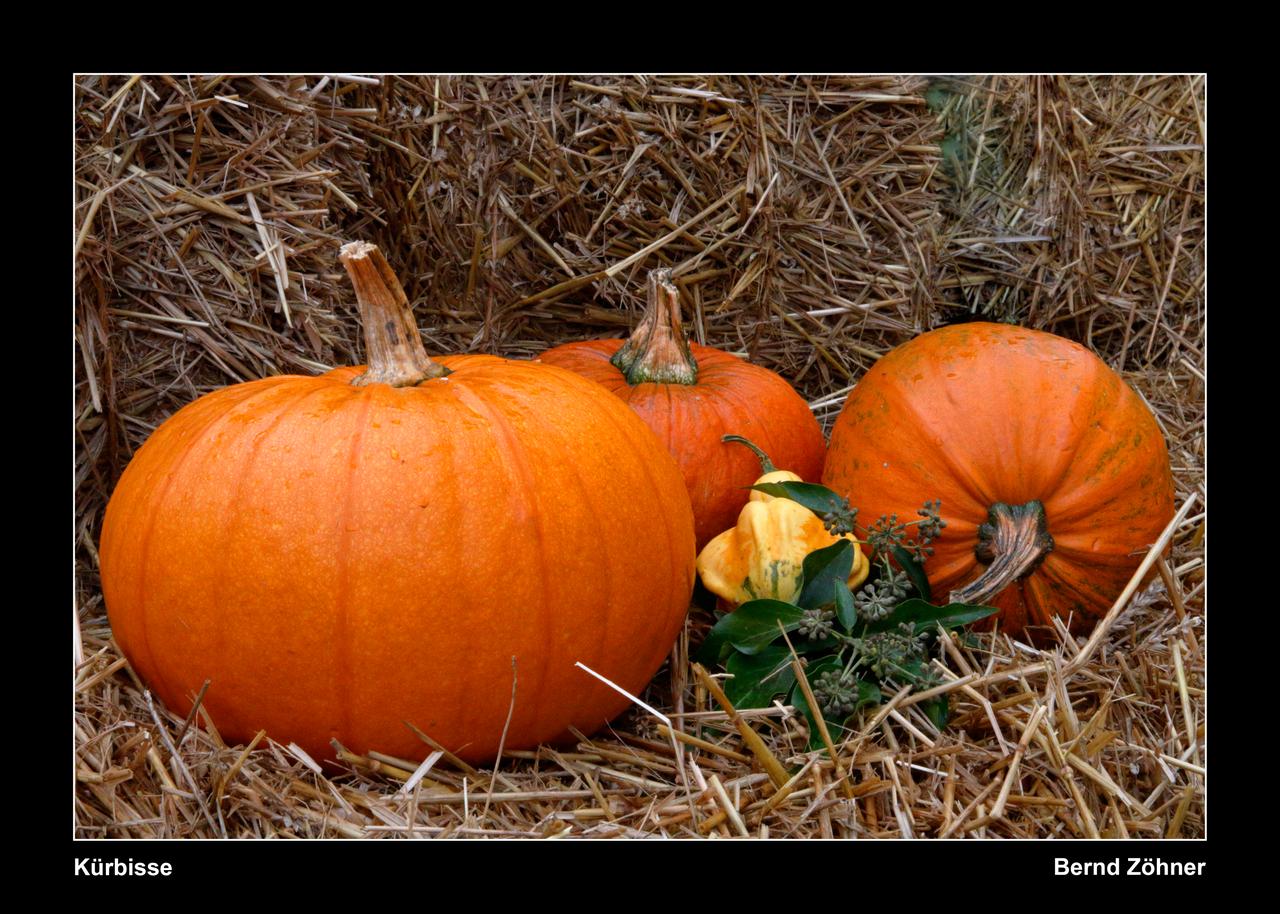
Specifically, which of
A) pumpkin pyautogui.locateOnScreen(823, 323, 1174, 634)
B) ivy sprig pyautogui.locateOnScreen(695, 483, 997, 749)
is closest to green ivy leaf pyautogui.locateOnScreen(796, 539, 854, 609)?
ivy sprig pyautogui.locateOnScreen(695, 483, 997, 749)

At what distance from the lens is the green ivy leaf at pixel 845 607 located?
221cm

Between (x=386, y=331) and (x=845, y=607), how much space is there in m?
1.07

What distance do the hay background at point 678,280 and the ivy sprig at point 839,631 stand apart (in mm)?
72

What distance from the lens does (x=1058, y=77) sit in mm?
3621

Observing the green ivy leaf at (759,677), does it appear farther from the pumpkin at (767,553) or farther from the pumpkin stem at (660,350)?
the pumpkin stem at (660,350)

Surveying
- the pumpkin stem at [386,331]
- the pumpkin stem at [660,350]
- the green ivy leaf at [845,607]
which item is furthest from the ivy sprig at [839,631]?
the pumpkin stem at [386,331]

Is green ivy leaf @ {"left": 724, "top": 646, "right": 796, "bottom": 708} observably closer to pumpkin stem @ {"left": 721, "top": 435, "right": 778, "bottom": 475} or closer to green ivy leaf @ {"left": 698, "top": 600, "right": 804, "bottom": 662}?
green ivy leaf @ {"left": 698, "top": 600, "right": 804, "bottom": 662}

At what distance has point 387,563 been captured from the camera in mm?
1938

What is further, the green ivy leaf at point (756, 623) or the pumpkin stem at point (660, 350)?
the pumpkin stem at point (660, 350)

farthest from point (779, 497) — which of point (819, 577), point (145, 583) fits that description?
point (145, 583)

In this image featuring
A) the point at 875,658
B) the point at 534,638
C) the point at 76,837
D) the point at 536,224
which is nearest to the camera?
the point at 76,837

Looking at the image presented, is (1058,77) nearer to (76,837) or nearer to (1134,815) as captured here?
(1134,815)
